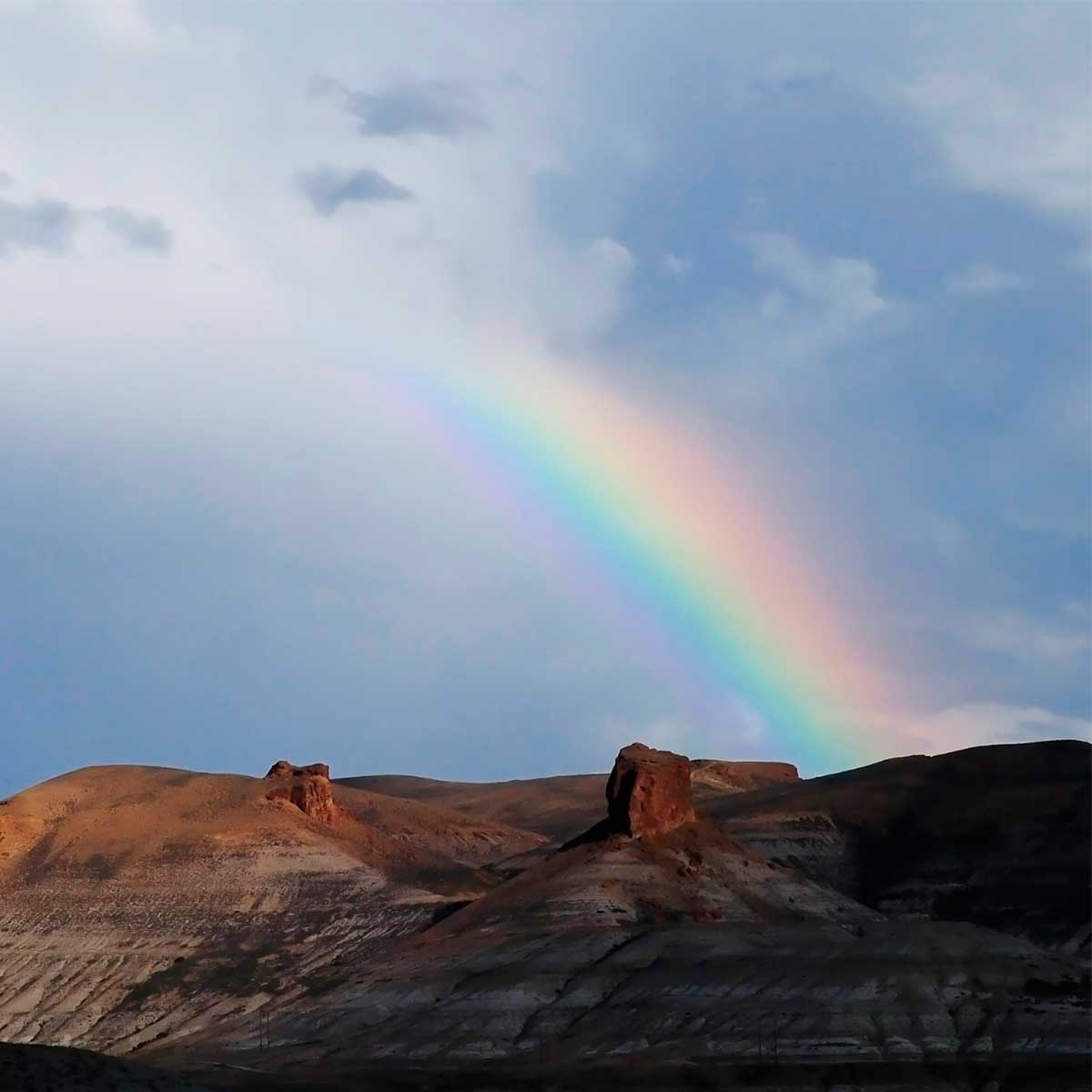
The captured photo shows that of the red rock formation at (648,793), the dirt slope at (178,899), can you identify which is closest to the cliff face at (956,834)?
the red rock formation at (648,793)

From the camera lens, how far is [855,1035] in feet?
371

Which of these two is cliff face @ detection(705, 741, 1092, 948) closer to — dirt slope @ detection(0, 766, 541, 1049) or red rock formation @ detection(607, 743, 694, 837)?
red rock formation @ detection(607, 743, 694, 837)

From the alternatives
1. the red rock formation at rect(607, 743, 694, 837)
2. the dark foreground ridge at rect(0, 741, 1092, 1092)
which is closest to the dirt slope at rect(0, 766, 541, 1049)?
the dark foreground ridge at rect(0, 741, 1092, 1092)

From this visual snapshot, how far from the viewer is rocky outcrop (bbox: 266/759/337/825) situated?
18388cm

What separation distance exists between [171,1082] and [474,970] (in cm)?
5911

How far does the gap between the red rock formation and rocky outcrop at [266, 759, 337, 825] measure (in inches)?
1366

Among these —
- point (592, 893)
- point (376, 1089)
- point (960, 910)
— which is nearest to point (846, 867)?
point (960, 910)

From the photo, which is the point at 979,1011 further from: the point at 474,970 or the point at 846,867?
the point at 846,867

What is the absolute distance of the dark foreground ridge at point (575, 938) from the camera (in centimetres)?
11231

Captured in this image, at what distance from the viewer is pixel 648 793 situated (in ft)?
508

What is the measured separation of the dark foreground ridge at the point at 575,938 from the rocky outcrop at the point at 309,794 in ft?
0.76

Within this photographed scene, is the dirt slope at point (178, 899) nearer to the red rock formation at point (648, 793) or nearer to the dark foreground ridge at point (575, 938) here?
the dark foreground ridge at point (575, 938)

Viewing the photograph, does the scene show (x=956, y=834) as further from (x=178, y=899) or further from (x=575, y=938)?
(x=178, y=899)

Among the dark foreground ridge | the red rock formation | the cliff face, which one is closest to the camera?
the dark foreground ridge
